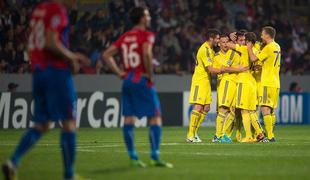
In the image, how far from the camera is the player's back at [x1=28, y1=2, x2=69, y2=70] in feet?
33.9

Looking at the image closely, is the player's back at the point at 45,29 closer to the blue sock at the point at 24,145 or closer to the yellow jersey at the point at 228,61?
the blue sock at the point at 24,145

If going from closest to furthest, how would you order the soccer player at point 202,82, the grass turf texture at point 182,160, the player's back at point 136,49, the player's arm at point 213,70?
the grass turf texture at point 182,160
the player's back at point 136,49
the player's arm at point 213,70
the soccer player at point 202,82

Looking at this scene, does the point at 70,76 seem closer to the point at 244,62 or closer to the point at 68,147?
the point at 68,147

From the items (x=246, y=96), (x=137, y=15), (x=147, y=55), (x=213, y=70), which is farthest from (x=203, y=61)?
(x=147, y=55)

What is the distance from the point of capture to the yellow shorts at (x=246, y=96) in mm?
19094

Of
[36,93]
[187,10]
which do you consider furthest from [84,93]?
[36,93]

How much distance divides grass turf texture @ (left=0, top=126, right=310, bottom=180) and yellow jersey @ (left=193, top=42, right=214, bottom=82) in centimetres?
160

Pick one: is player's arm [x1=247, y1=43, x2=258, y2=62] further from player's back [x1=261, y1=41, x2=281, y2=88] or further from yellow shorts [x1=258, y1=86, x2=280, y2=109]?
yellow shorts [x1=258, y1=86, x2=280, y2=109]

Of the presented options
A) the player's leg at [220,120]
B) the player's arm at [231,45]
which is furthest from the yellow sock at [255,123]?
the player's arm at [231,45]

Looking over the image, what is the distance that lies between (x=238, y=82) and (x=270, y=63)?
2.82ft

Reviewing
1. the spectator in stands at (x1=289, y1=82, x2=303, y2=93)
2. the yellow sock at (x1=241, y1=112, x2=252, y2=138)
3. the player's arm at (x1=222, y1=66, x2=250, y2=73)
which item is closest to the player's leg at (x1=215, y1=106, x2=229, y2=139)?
the yellow sock at (x1=241, y1=112, x2=252, y2=138)

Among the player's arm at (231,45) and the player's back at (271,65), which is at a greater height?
the player's arm at (231,45)

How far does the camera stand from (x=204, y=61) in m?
18.9

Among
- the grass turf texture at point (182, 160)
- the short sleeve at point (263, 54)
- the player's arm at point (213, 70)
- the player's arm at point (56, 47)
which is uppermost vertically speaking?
the short sleeve at point (263, 54)
